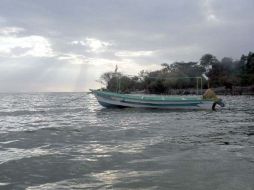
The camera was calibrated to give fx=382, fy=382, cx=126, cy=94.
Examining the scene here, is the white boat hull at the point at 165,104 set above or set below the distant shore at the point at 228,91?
below

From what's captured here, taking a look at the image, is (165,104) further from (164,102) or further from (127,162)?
(127,162)

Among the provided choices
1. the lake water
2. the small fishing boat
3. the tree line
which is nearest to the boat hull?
the small fishing boat

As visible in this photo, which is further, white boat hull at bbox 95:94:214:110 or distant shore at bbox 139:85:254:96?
distant shore at bbox 139:85:254:96

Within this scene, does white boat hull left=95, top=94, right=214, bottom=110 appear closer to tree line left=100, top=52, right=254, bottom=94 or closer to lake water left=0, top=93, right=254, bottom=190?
lake water left=0, top=93, right=254, bottom=190

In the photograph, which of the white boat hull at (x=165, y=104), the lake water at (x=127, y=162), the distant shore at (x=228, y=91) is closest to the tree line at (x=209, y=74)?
the distant shore at (x=228, y=91)

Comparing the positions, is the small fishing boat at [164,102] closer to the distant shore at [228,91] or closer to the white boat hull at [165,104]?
the white boat hull at [165,104]

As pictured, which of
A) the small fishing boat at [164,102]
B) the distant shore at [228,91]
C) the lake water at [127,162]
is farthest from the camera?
the distant shore at [228,91]

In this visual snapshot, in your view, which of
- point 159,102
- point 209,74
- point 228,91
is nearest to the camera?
point 159,102

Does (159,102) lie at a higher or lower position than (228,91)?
lower

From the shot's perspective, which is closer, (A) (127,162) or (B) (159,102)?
(A) (127,162)

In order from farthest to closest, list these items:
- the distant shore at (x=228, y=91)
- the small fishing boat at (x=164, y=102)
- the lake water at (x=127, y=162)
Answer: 1. the distant shore at (x=228, y=91)
2. the small fishing boat at (x=164, y=102)
3. the lake water at (x=127, y=162)

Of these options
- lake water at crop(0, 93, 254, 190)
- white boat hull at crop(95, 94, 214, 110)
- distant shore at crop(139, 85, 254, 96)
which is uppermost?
distant shore at crop(139, 85, 254, 96)

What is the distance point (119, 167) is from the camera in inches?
378

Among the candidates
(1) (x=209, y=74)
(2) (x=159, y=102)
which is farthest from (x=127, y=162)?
(1) (x=209, y=74)
